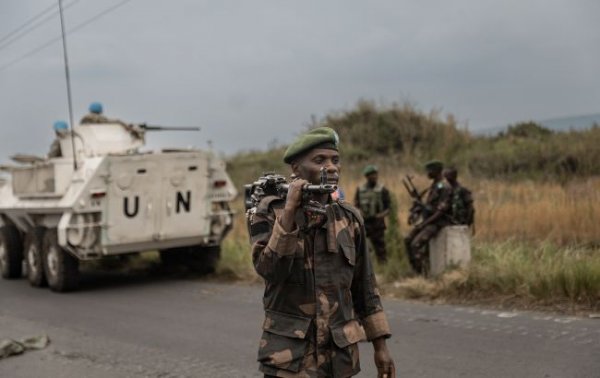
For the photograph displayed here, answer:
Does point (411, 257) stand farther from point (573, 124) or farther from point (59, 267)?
point (573, 124)

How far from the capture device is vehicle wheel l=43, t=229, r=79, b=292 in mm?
11133

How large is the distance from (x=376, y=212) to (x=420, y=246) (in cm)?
127

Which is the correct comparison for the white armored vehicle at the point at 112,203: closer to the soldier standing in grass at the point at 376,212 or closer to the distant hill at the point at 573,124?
the soldier standing in grass at the point at 376,212

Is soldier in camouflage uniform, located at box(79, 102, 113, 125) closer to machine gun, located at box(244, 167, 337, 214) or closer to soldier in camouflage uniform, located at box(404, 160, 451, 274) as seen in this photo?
soldier in camouflage uniform, located at box(404, 160, 451, 274)

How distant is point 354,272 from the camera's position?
345 centimetres

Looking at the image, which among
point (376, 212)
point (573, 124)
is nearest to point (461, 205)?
point (376, 212)

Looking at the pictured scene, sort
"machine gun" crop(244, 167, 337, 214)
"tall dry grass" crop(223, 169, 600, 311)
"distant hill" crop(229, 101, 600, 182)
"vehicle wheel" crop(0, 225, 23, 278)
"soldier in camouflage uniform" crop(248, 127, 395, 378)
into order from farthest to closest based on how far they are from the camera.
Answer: "distant hill" crop(229, 101, 600, 182) < "vehicle wheel" crop(0, 225, 23, 278) < "tall dry grass" crop(223, 169, 600, 311) < "soldier in camouflage uniform" crop(248, 127, 395, 378) < "machine gun" crop(244, 167, 337, 214)

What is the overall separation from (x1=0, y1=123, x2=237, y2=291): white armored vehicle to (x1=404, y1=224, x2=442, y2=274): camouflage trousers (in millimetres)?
3057

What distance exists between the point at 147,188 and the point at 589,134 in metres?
10.4

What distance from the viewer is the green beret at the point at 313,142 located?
3295mm

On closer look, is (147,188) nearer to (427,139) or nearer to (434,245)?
(434,245)

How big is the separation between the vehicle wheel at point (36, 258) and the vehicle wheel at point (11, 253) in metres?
1.15

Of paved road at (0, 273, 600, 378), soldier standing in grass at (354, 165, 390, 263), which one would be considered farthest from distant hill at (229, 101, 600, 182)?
paved road at (0, 273, 600, 378)

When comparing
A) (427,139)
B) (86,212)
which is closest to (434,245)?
(86,212)
